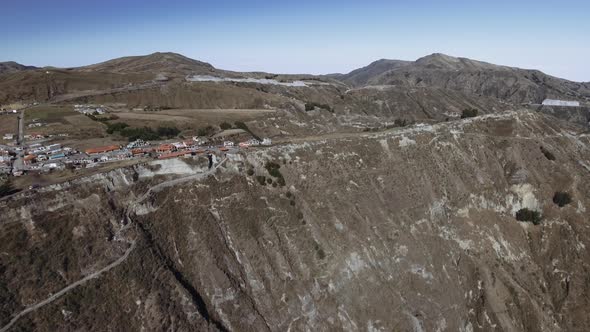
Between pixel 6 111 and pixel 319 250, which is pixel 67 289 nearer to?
pixel 319 250

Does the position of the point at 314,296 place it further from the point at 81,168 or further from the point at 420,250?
the point at 81,168

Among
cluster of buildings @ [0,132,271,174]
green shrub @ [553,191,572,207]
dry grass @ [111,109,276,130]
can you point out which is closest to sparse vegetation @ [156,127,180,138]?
dry grass @ [111,109,276,130]

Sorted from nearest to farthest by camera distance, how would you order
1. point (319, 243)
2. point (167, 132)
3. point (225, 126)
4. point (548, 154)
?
point (319, 243) < point (167, 132) < point (548, 154) < point (225, 126)

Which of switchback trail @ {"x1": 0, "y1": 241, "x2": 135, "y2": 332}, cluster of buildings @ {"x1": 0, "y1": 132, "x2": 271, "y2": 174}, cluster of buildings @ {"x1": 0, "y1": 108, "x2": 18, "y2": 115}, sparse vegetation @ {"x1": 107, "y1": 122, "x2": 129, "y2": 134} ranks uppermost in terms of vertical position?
cluster of buildings @ {"x1": 0, "y1": 108, "x2": 18, "y2": 115}

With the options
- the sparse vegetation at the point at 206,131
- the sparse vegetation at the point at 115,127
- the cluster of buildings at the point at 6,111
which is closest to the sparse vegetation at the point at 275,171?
the sparse vegetation at the point at 206,131

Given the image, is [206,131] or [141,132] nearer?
[141,132]

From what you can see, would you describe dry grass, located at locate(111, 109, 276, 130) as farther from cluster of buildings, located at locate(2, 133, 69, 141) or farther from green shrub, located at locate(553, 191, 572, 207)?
green shrub, located at locate(553, 191, 572, 207)

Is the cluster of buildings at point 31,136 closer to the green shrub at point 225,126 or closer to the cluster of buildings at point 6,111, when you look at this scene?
the cluster of buildings at point 6,111

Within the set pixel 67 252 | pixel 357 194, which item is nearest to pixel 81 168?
pixel 67 252

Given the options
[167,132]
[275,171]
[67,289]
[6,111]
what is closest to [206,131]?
[167,132]
